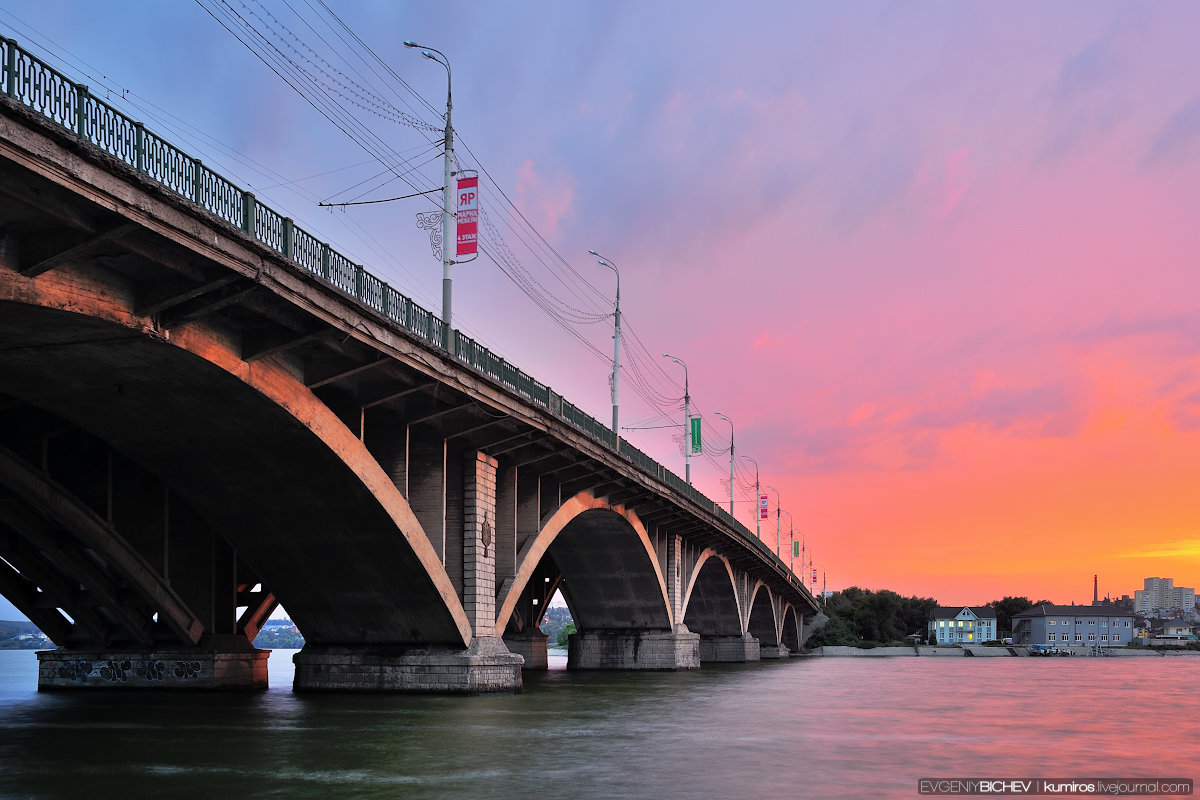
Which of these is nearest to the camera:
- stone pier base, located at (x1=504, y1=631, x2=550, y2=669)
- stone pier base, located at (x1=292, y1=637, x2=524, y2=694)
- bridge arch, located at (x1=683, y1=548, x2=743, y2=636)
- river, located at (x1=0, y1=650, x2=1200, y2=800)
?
river, located at (x1=0, y1=650, x2=1200, y2=800)

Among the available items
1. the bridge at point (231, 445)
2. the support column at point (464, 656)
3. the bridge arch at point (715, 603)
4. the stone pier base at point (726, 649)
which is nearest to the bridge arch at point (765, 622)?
the stone pier base at point (726, 649)

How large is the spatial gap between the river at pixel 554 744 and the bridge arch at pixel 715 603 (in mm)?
50552

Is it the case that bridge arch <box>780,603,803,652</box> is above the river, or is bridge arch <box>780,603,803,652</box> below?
below

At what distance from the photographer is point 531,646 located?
242ft

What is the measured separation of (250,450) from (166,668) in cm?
1206

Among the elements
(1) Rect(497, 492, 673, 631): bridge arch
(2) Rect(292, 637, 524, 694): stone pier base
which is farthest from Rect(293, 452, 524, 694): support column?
(1) Rect(497, 492, 673, 631): bridge arch

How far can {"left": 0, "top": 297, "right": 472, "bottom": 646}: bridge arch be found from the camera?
23.7 metres

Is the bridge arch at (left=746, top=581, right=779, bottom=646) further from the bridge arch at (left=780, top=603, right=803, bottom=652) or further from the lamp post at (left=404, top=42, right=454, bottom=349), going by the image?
the lamp post at (left=404, top=42, right=454, bottom=349)

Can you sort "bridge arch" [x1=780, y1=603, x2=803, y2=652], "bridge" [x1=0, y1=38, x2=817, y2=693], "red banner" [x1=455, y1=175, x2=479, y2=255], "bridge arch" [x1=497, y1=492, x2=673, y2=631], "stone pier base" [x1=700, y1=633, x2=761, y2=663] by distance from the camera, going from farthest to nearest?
"bridge arch" [x1=780, y1=603, x2=803, y2=652] → "stone pier base" [x1=700, y1=633, x2=761, y2=663] → "bridge arch" [x1=497, y1=492, x2=673, y2=631] → "red banner" [x1=455, y1=175, x2=479, y2=255] → "bridge" [x1=0, y1=38, x2=817, y2=693]

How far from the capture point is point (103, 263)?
73.3 ft

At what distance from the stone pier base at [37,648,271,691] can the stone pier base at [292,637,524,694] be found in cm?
190

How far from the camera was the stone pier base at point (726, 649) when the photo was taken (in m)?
97.6

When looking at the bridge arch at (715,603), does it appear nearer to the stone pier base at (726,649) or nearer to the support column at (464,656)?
the stone pier base at (726,649)

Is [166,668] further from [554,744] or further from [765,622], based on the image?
[765,622]
